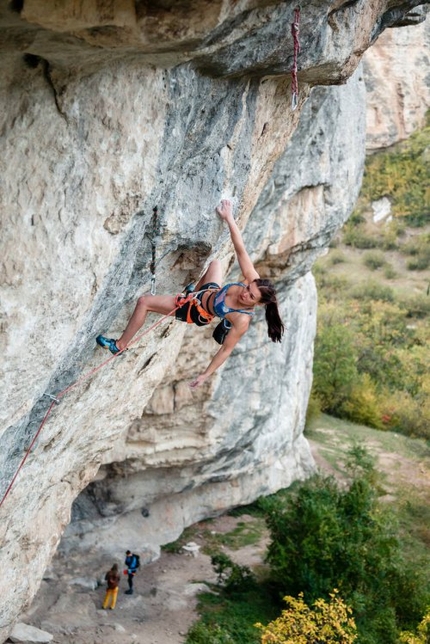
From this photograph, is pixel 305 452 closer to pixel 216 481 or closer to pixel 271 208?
pixel 216 481

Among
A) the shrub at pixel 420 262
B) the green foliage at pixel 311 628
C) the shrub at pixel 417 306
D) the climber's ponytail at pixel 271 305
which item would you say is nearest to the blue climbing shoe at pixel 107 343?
the climber's ponytail at pixel 271 305

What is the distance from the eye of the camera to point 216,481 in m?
14.1

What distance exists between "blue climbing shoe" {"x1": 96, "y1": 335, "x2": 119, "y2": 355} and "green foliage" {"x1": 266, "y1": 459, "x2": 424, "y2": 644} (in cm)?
674

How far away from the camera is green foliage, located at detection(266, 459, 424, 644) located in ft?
36.7

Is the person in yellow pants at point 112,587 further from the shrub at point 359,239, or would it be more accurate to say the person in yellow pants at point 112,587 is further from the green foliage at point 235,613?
the shrub at point 359,239

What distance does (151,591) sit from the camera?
11906 millimetres

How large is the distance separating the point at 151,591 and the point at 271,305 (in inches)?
319

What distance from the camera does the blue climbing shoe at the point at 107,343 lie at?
223 inches

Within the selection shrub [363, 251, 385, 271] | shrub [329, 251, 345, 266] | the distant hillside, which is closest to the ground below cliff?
the distant hillside

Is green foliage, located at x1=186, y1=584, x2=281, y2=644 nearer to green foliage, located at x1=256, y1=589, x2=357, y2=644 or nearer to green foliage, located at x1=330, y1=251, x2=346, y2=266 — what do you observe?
green foliage, located at x1=256, y1=589, x2=357, y2=644

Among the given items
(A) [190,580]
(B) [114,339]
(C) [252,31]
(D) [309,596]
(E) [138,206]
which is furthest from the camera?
(A) [190,580]

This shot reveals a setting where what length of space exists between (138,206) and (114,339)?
4.73ft

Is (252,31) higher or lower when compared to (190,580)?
higher

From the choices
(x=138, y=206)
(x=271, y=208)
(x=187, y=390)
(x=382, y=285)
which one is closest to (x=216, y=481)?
(x=187, y=390)
